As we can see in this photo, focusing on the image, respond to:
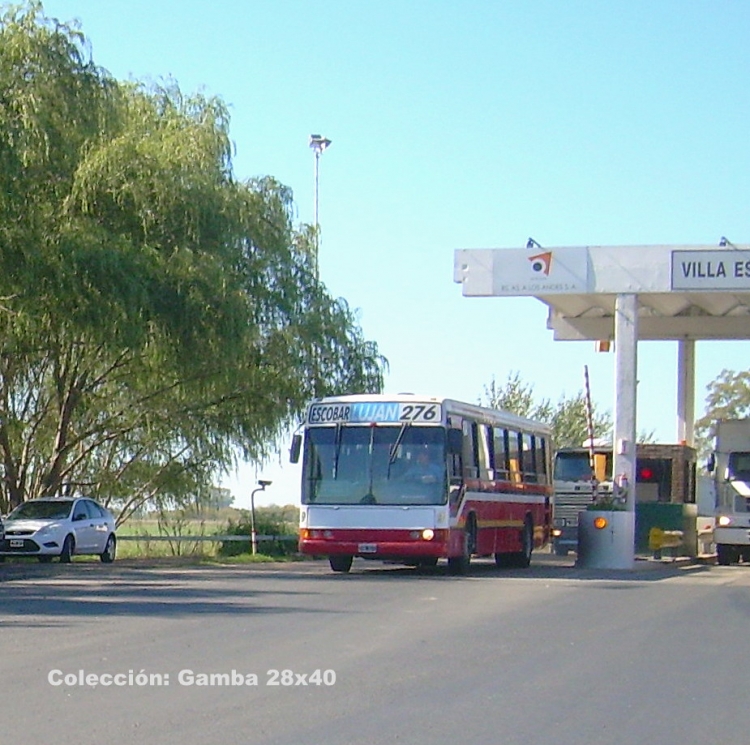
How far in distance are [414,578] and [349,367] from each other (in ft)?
48.8

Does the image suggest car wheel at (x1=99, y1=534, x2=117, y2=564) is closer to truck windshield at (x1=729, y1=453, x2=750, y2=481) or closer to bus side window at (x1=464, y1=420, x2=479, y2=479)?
bus side window at (x1=464, y1=420, x2=479, y2=479)

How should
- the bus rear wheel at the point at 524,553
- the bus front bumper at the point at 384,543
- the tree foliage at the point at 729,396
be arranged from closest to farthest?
the bus front bumper at the point at 384,543, the bus rear wheel at the point at 524,553, the tree foliage at the point at 729,396

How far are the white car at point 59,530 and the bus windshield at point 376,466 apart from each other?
7.26 metres

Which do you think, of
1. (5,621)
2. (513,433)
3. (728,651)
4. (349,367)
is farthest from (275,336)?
(728,651)

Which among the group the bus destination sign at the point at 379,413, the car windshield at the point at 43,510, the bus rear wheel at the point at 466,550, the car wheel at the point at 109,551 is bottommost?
the car wheel at the point at 109,551

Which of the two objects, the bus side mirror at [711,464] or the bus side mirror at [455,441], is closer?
the bus side mirror at [455,441]

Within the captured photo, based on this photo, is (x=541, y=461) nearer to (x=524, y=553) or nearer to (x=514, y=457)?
(x=514, y=457)

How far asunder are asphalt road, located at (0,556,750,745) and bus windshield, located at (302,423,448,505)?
3082 millimetres

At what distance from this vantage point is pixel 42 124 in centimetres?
2664

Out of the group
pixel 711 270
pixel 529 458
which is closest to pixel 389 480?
pixel 529 458

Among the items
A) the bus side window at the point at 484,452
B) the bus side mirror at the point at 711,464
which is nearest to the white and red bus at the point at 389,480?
the bus side window at the point at 484,452

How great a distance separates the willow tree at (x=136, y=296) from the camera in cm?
2714

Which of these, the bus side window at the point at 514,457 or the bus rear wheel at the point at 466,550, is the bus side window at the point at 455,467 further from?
the bus side window at the point at 514,457

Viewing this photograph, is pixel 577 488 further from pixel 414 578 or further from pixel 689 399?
pixel 414 578
